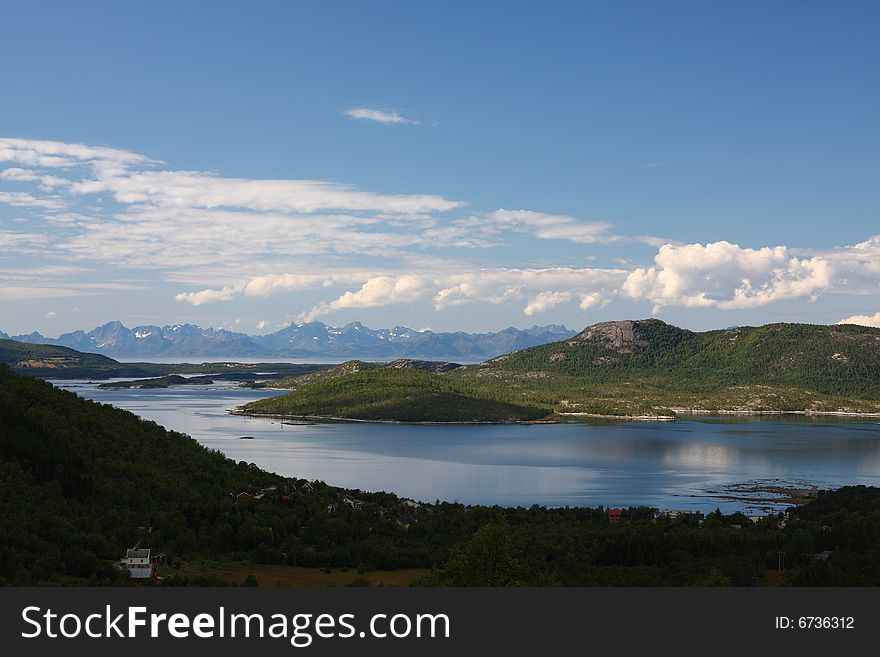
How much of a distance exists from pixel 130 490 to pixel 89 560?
15.6 m

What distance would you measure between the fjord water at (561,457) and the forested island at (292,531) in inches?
843

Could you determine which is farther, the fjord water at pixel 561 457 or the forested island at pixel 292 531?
the fjord water at pixel 561 457

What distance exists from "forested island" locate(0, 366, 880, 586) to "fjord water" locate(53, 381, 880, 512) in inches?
843

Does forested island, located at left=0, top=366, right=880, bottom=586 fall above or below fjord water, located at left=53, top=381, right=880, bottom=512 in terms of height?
above

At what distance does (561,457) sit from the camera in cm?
13438

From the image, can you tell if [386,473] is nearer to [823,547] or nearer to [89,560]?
[823,547]

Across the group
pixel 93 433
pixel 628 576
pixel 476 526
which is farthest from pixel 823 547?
pixel 93 433

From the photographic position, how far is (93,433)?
68.7 meters

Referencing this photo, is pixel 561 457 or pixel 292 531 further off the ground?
pixel 292 531

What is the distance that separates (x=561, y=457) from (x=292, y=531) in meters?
77.9

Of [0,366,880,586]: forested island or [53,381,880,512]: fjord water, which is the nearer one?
[0,366,880,586]: forested island

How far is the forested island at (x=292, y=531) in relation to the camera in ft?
146

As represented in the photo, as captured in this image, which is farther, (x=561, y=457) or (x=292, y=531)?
(x=561, y=457)

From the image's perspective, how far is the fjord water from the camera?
101 metres
